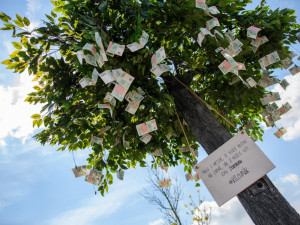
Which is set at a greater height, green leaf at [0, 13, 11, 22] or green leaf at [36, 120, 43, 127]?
green leaf at [0, 13, 11, 22]

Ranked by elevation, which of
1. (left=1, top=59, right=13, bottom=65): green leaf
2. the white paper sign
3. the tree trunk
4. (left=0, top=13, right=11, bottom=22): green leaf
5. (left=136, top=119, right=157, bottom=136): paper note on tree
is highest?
(left=0, top=13, right=11, bottom=22): green leaf

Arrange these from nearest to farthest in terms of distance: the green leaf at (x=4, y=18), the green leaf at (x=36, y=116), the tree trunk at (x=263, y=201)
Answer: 1. the tree trunk at (x=263, y=201)
2. the green leaf at (x=4, y=18)
3. the green leaf at (x=36, y=116)

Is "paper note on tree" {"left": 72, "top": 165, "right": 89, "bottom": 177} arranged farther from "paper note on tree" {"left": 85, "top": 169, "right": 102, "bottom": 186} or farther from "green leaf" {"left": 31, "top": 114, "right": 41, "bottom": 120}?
"green leaf" {"left": 31, "top": 114, "right": 41, "bottom": 120}

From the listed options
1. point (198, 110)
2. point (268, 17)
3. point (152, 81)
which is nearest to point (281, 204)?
point (198, 110)

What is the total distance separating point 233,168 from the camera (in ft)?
7.86

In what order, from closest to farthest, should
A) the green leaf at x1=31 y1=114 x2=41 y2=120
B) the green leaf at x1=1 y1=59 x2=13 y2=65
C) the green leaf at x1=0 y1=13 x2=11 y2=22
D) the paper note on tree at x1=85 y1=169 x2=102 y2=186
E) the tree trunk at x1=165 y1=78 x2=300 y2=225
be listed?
the tree trunk at x1=165 y1=78 x2=300 y2=225, the green leaf at x1=0 y1=13 x2=11 y2=22, the green leaf at x1=1 y1=59 x2=13 y2=65, the green leaf at x1=31 y1=114 x2=41 y2=120, the paper note on tree at x1=85 y1=169 x2=102 y2=186

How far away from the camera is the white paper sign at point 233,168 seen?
2.35 m

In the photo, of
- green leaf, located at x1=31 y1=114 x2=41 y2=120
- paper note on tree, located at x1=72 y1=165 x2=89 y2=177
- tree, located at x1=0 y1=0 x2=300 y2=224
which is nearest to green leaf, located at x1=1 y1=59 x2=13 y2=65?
tree, located at x1=0 y1=0 x2=300 y2=224

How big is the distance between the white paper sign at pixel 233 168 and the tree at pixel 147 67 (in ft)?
0.54

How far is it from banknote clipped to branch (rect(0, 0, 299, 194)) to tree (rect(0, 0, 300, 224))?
1 centimetres

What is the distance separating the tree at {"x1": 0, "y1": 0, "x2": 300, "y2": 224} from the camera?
2531 mm

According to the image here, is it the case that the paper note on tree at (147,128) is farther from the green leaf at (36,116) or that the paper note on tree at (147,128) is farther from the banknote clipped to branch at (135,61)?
the green leaf at (36,116)

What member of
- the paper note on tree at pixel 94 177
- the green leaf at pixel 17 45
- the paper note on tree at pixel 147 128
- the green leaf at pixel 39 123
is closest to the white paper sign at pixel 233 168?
the paper note on tree at pixel 147 128

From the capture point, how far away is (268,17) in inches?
127
